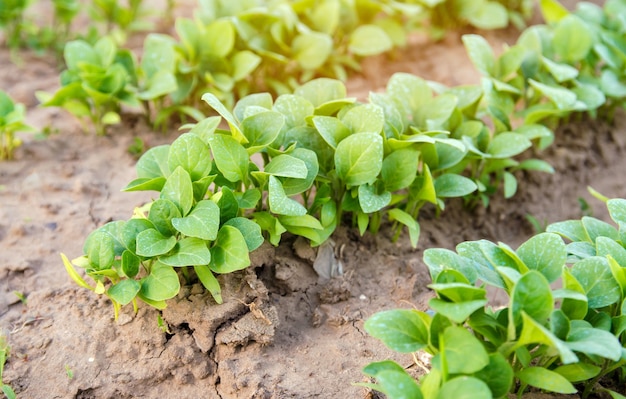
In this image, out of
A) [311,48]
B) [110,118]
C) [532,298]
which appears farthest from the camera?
[311,48]

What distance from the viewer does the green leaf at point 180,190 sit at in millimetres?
2186

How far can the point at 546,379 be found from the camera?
1.86 meters

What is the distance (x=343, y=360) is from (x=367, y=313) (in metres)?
0.25

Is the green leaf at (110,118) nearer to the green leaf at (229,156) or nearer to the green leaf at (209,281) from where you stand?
the green leaf at (229,156)

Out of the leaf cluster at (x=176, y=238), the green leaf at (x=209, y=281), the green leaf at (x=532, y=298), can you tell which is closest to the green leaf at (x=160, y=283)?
the leaf cluster at (x=176, y=238)

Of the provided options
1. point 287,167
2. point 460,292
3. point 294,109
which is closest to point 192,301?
point 287,167

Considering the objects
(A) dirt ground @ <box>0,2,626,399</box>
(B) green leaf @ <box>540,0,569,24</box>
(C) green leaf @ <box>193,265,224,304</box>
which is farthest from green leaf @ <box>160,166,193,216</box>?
(B) green leaf @ <box>540,0,569,24</box>

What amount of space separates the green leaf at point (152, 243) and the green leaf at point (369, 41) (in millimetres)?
1980

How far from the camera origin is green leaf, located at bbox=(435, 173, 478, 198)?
2598 mm

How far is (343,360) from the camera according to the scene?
225cm

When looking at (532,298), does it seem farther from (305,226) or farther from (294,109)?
(294,109)

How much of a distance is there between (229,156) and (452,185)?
3.15 ft

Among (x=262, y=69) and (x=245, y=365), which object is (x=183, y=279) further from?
(x=262, y=69)

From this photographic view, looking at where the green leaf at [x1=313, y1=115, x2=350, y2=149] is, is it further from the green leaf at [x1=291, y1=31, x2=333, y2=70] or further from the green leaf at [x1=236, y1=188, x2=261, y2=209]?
the green leaf at [x1=291, y1=31, x2=333, y2=70]
